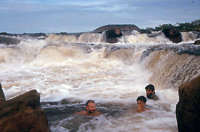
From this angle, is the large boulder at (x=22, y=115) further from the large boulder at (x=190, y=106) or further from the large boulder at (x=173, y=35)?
the large boulder at (x=173, y=35)

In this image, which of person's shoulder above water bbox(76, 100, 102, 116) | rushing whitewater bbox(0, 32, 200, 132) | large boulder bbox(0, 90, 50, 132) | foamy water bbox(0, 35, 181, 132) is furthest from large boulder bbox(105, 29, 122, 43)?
large boulder bbox(0, 90, 50, 132)

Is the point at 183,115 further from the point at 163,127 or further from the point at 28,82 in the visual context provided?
the point at 28,82

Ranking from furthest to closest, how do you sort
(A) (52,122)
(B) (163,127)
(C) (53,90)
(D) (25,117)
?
1. (C) (53,90)
2. (A) (52,122)
3. (B) (163,127)
4. (D) (25,117)

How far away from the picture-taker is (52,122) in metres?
4.41

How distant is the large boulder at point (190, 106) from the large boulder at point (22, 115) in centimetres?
164

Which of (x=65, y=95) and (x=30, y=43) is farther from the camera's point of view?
(x=30, y=43)

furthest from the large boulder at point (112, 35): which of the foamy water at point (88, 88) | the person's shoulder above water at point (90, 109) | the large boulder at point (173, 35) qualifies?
the person's shoulder above water at point (90, 109)

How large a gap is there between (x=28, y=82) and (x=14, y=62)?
5.14m

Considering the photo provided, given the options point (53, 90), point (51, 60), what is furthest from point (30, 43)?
point (53, 90)

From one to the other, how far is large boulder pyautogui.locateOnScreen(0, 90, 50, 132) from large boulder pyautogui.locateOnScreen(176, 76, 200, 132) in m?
1.64

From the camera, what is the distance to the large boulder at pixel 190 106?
271 cm

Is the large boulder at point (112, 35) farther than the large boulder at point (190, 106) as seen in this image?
Yes

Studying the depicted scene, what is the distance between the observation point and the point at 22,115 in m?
2.77

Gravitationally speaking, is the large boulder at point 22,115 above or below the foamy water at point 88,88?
above
